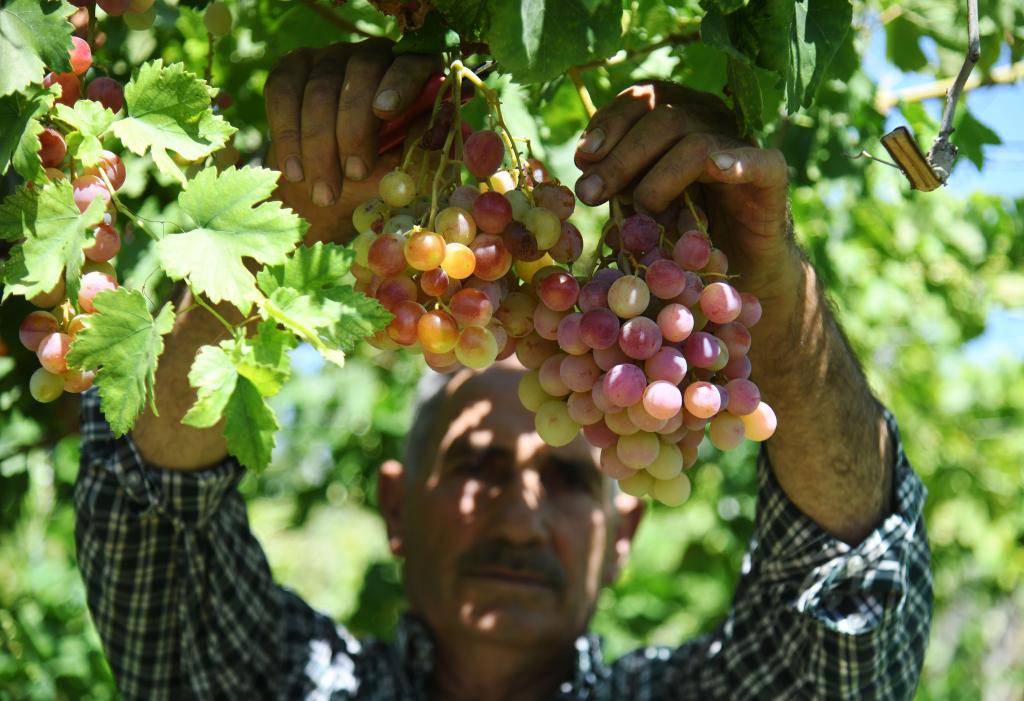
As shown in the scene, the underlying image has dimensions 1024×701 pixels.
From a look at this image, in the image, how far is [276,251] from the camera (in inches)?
36.1

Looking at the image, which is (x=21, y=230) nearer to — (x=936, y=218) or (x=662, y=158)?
(x=662, y=158)

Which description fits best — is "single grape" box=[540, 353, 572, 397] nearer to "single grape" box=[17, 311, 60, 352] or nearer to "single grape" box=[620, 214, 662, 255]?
"single grape" box=[620, 214, 662, 255]

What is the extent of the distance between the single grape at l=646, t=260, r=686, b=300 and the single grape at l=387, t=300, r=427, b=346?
0.21 meters

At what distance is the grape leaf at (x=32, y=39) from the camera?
2.95ft

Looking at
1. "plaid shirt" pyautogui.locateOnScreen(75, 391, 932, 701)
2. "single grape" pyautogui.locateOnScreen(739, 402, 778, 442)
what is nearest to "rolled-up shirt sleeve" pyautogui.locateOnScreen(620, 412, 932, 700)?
"plaid shirt" pyautogui.locateOnScreen(75, 391, 932, 701)

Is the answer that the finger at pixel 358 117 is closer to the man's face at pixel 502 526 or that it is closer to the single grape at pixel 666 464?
the single grape at pixel 666 464

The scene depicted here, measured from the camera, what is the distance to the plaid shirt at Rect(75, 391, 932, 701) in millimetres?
1660

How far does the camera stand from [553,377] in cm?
110

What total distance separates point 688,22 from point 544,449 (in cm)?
84

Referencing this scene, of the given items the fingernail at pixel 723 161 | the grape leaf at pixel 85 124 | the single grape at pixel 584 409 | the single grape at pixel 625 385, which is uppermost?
the grape leaf at pixel 85 124

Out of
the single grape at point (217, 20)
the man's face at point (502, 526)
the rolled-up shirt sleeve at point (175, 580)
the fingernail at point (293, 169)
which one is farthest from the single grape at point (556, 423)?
the man's face at point (502, 526)

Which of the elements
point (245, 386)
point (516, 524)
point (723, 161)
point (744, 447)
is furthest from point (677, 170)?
point (744, 447)

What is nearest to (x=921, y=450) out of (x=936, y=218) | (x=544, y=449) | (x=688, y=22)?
(x=936, y=218)

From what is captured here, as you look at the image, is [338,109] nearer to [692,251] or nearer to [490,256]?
[490,256]
